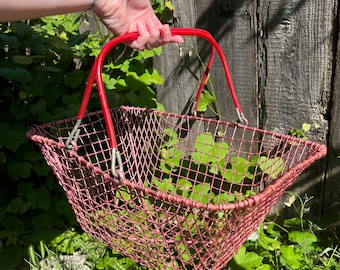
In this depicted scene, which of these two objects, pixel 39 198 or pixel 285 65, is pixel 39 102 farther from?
pixel 285 65

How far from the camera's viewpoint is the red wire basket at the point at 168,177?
104 centimetres

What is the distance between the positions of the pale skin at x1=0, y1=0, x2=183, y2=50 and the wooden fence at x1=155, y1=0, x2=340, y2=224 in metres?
0.42

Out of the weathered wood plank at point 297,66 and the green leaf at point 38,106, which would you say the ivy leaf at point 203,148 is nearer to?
the weathered wood plank at point 297,66

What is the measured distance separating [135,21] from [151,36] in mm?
150

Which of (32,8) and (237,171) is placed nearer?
(32,8)

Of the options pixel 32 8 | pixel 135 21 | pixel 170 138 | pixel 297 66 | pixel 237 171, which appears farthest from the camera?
pixel 170 138

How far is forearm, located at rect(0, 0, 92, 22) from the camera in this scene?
0.93 metres

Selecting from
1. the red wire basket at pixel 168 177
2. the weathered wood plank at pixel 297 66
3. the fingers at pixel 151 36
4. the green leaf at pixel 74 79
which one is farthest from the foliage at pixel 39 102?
the fingers at pixel 151 36

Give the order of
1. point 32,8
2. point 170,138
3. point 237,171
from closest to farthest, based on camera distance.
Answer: point 32,8 → point 237,171 → point 170,138

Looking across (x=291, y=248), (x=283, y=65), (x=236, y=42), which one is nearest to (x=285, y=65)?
(x=283, y=65)

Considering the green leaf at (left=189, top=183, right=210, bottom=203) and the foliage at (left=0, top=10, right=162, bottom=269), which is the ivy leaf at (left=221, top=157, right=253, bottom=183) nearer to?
the green leaf at (left=189, top=183, right=210, bottom=203)

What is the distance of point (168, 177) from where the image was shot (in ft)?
5.97

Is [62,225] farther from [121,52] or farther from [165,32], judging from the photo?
[165,32]

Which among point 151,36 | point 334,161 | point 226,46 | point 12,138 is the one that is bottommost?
point 334,161
